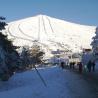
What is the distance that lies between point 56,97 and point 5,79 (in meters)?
23.1

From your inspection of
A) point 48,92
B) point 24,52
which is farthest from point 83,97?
point 24,52

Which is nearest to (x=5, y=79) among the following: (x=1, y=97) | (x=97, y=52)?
(x=1, y=97)

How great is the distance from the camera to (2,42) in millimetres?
49000

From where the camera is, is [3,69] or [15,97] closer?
[15,97]

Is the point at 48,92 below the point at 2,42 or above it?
below

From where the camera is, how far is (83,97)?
2656 centimetres

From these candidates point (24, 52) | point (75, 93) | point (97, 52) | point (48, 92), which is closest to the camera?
point (75, 93)

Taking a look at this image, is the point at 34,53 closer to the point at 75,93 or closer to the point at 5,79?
the point at 5,79

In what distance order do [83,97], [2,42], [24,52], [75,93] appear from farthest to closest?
[24,52], [2,42], [75,93], [83,97]

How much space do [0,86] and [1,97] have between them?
15.5 m

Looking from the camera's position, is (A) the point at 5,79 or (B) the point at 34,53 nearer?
(A) the point at 5,79

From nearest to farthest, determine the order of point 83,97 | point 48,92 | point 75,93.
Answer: point 83,97 → point 75,93 → point 48,92

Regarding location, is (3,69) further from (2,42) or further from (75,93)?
(75,93)

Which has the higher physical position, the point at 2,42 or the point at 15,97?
the point at 2,42
